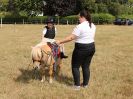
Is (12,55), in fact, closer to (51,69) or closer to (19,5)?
(51,69)

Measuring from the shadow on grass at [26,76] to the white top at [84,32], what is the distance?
2678 mm

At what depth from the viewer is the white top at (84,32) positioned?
970 centimetres

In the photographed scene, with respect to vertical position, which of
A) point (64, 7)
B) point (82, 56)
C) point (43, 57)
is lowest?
point (64, 7)

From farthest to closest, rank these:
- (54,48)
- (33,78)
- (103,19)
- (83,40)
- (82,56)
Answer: (103,19) < (33,78) < (54,48) < (82,56) < (83,40)

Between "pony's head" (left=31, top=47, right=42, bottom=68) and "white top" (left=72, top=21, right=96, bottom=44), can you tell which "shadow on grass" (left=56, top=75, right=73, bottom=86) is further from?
"white top" (left=72, top=21, right=96, bottom=44)

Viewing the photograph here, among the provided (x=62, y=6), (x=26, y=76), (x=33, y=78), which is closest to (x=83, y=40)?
(x=33, y=78)

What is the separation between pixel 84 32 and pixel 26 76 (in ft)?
11.3

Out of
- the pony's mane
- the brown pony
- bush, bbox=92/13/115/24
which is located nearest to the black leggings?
the brown pony

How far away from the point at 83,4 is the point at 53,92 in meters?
62.6

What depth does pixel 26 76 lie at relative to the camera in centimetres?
1234

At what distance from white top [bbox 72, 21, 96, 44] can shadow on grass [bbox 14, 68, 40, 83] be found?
105 inches

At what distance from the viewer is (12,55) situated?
17906 millimetres

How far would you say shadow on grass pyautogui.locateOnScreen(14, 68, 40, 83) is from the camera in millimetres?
11770

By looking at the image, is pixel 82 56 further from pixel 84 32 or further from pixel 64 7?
pixel 64 7
